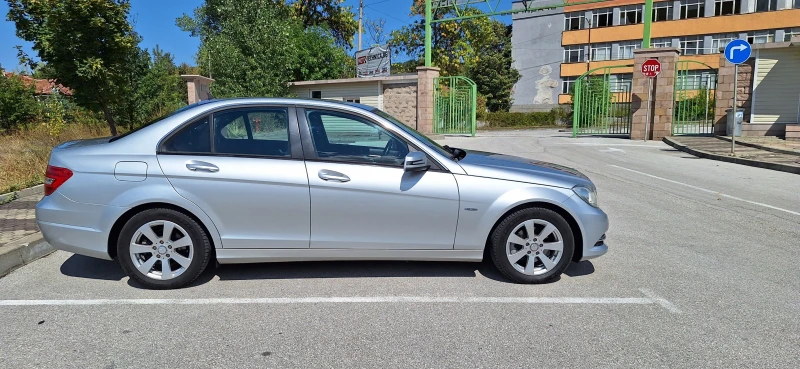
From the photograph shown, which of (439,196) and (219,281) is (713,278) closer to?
(439,196)

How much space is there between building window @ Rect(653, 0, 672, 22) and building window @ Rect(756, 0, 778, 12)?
6.85 m

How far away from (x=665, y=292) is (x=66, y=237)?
5013 mm

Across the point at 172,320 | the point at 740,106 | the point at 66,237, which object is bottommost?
the point at 172,320

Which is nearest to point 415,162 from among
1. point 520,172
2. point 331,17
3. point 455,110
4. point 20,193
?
point 520,172

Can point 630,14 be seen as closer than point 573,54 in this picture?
Yes

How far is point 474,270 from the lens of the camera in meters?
4.93

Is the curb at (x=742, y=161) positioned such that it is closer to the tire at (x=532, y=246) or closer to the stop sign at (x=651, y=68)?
the stop sign at (x=651, y=68)

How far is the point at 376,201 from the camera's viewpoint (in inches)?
173

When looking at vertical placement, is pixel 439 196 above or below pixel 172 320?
above

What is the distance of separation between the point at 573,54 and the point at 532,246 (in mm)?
56153

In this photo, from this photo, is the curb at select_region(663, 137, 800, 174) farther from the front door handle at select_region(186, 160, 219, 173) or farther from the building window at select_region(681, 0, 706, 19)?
the building window at select_region(681, 0, 706, 19)

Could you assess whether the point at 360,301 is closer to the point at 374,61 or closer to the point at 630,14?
the point at 374,61

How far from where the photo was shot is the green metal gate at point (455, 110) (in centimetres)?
2481

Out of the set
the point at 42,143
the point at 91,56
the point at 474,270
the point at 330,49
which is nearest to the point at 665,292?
the point at 474,270
